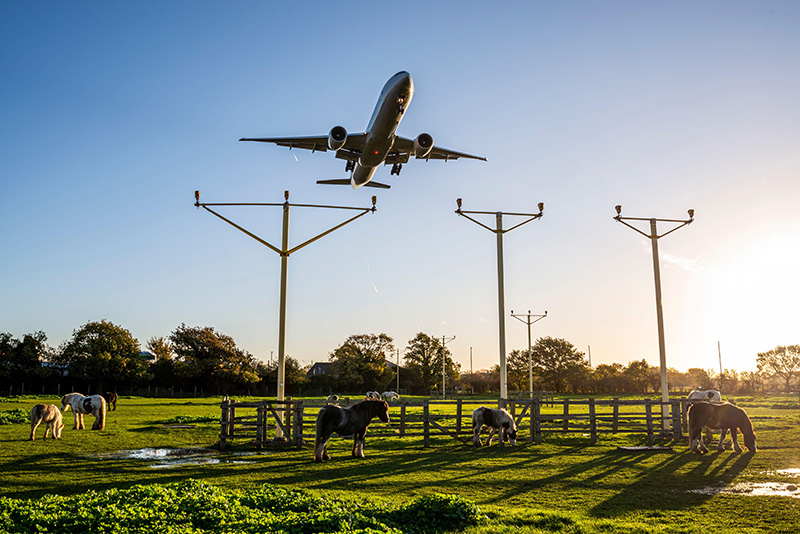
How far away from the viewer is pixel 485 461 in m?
16.5

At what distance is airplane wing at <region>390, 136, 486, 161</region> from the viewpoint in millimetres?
30828

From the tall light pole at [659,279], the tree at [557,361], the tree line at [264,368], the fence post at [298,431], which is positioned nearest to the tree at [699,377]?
the tree line at [264,368]

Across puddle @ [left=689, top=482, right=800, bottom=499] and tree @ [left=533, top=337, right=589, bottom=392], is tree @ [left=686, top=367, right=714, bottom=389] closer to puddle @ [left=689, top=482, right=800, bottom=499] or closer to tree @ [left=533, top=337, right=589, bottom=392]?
tree @ [left=533, top=337, right=589, bottom=392]

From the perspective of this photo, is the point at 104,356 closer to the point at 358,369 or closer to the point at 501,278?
the point at 358,369

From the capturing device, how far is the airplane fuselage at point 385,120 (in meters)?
25.4

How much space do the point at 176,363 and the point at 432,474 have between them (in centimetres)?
7419

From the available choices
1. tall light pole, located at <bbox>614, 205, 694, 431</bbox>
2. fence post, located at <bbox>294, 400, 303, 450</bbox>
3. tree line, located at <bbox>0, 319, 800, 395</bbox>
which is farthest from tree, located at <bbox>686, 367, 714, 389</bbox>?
fence post, located at <bbox>294, 400, 303, 450</bbox>

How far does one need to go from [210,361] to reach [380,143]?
200 ft

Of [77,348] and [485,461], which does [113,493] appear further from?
[77,348]

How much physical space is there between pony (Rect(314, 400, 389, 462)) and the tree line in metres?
37.6

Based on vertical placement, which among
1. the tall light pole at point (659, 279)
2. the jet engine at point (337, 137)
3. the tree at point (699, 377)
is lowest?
the tree at point (699, 377)

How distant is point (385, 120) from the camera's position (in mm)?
26609

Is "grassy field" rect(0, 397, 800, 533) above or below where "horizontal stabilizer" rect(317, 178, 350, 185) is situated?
below

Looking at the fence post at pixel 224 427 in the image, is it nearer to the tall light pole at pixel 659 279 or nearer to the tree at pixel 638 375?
the tall light pole at pixel 659 279
